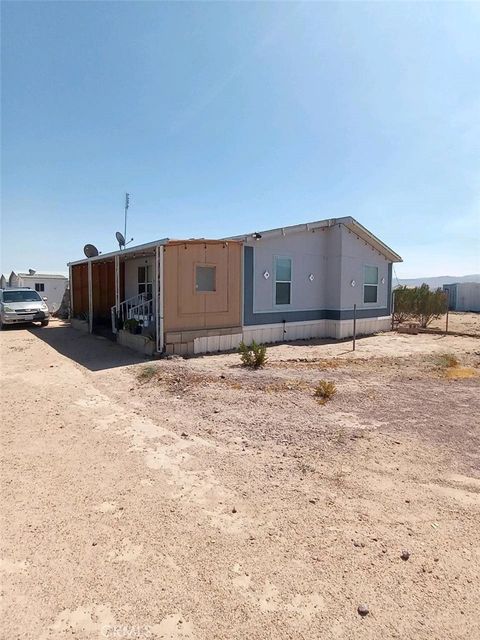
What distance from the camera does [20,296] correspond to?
16.7 m

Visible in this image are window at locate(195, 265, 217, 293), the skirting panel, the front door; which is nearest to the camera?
window at locate(195, 265, 217, 293)

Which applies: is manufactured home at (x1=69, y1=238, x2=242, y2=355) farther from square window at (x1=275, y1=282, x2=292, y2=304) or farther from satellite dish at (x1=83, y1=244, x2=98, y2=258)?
satellite dish at (x1=83, y1=244, x2=98, y2=258)

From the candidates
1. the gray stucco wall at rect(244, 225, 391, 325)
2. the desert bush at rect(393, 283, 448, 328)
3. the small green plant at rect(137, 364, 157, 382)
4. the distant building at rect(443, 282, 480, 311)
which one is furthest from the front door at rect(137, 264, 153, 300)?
the distant building at rect(443, 282, 480, 311)

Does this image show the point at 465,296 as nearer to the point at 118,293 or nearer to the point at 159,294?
the point at 118,293

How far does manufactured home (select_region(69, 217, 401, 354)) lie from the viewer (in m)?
10.1

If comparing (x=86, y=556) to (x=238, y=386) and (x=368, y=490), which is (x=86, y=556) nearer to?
(x=368, y=490)

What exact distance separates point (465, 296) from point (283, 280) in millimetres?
23221

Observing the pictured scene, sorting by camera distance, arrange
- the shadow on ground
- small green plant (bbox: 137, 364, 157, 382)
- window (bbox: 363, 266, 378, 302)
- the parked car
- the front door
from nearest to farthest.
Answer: small green plant (bbox: 137, 364, 157, 382), the shadow on ground, the front door, window (bbox: 363, 266, 378, 302), the parked car

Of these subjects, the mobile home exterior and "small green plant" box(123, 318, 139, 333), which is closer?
"small green plant" box(123, 318, 139, 333)

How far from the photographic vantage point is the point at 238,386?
708 cm

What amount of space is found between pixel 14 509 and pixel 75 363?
21.2ft

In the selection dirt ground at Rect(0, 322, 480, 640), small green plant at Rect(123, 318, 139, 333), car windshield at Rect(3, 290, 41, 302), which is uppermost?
car windshield at Rect(3, 290, 41, 302)

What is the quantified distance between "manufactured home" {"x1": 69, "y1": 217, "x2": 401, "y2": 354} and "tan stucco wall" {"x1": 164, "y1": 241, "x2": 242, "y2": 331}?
25 millimetres

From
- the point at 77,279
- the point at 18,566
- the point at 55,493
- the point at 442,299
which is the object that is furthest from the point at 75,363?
the point at 442,299
